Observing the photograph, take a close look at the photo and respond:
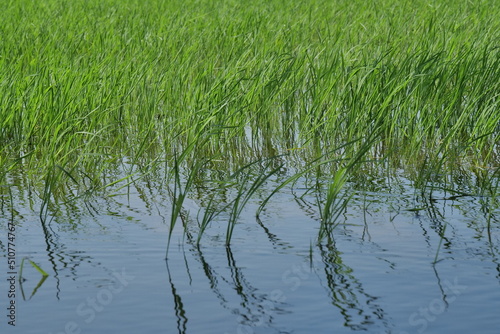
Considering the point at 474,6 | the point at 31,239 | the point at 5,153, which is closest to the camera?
the point at 31,239

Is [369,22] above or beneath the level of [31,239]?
above

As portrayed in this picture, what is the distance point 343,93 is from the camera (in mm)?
5703

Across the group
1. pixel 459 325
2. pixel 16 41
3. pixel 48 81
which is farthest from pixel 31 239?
pixel 16 41

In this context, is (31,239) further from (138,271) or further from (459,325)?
(459,325)

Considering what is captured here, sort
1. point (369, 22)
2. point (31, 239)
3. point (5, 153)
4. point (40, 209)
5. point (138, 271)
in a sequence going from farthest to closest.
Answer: point (369, 22) < point (5, 153) < point (40, 209) < point (31, 239) < point (138, 271)

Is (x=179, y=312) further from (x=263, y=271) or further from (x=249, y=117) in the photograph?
(x=249, y=117)

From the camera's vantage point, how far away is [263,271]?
3.53 meters

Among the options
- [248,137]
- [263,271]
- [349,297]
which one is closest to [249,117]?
[248,137]

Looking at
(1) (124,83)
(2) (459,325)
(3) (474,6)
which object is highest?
(3) (474,6)

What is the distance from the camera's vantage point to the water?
3076 mm

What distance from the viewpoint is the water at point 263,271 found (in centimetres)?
308

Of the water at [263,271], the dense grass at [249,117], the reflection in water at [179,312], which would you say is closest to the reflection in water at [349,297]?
the water at [263,271]

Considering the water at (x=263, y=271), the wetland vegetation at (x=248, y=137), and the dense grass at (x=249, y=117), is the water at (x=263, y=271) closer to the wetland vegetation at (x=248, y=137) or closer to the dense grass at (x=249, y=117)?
the wetland vegetation at (x=248, y=137)

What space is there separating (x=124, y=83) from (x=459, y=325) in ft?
11.9
